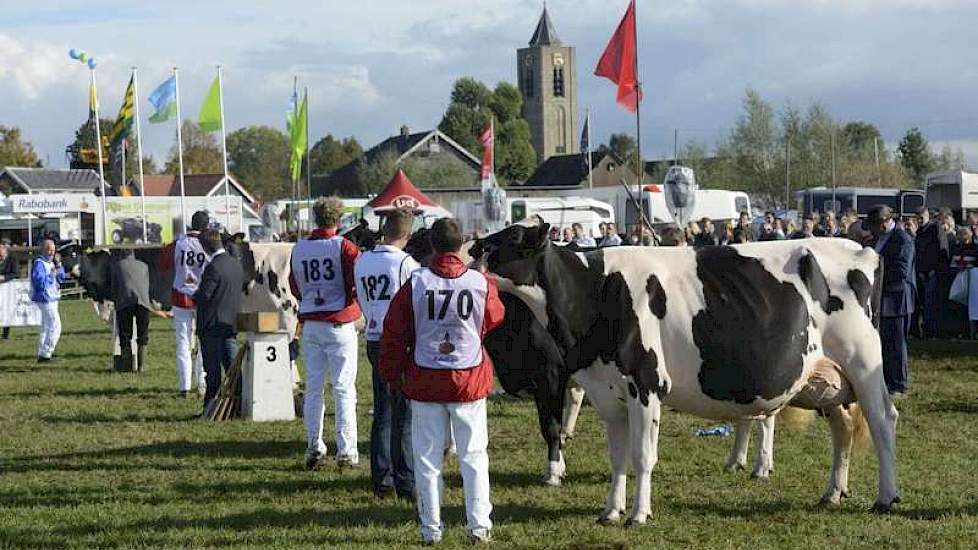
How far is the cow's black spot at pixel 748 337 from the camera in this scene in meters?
8.91

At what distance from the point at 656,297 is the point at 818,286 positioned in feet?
4.08

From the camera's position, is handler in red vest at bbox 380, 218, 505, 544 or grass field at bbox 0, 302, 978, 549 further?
grass field at bbox 0, 302, 978, 549

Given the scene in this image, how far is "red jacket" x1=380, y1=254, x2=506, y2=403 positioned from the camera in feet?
26.1

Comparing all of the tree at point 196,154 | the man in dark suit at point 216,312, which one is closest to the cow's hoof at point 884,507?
the man in dark suit at point 216,312

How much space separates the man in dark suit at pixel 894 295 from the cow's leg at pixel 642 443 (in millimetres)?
7440

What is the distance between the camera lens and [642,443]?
344 inches

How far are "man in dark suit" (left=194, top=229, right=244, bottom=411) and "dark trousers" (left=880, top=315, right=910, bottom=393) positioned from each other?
7.91m

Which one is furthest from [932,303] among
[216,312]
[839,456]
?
[839,456]

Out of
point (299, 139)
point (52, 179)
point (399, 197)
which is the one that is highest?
point (52, 179)

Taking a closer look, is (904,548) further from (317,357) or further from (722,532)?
(317,357)

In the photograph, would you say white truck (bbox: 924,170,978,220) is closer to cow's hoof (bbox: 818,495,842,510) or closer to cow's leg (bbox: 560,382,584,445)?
cow's leg (bbox: 560,382,584,445)

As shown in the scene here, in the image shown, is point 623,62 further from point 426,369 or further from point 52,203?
point 52,203

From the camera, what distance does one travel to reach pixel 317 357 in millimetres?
11055

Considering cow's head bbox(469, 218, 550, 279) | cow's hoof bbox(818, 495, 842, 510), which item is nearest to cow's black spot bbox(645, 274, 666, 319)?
cow's head bbox(469, 218, 550, 279)
